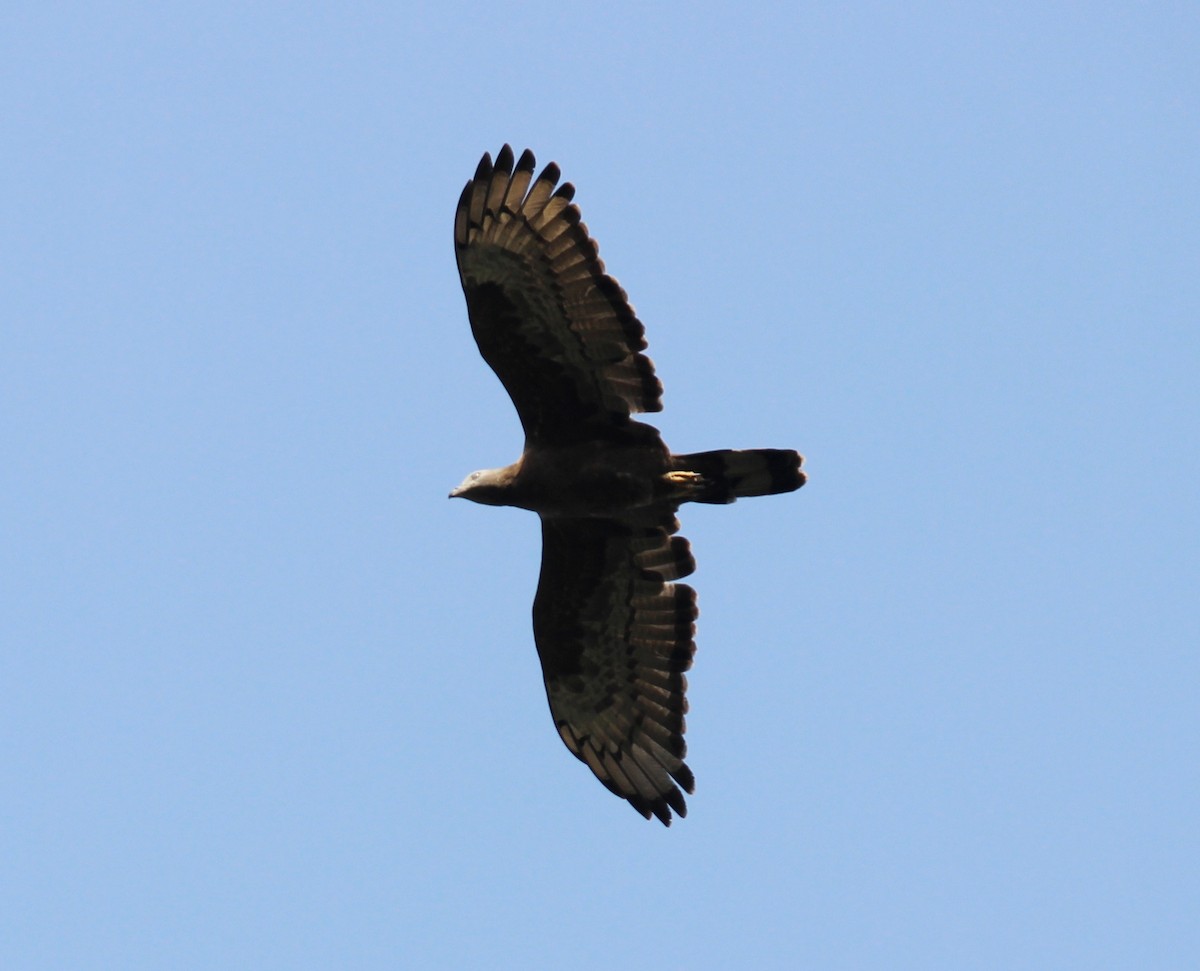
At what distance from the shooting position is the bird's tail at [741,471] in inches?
468

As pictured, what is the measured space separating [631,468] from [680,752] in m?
2.30

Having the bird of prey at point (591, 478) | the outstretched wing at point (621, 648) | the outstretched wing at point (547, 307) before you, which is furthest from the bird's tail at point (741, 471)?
the outstretched wing at point (621, 648)

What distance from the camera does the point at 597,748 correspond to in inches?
505

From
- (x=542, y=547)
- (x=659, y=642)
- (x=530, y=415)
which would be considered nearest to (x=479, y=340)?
(x=530, y=415)

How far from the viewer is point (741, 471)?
11930mm

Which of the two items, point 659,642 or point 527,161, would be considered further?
point 659,642

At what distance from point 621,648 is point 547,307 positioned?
9.14 feet

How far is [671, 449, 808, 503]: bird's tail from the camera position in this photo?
11.9 metres

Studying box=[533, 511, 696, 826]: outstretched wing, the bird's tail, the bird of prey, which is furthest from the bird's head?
the bird's tail

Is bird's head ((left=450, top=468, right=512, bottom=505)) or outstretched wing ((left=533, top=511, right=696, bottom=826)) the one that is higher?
bird's head ((left=450, top=468, right=512, bottom=505))

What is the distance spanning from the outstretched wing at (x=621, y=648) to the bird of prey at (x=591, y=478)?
11mm

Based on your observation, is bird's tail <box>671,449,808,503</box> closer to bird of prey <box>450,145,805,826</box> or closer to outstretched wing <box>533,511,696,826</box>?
bird of prey <box>450,145,805,826</box>

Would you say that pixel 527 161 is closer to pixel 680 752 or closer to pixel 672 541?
pixel 672 541

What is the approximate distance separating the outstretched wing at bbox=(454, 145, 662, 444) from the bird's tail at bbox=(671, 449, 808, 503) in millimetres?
496
